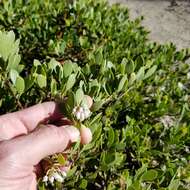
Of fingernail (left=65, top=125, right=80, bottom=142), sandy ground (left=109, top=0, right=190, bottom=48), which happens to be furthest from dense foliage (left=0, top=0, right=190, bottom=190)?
sandy ground (left=109, top=0, right=190, bottom=48)

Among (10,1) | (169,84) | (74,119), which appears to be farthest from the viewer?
(10,1)

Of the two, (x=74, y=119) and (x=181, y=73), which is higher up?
(x=74, y=119)

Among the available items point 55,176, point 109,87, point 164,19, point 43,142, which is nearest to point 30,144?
point 43,142

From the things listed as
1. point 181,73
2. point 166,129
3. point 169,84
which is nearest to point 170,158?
point 166,129

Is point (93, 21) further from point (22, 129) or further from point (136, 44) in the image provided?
point (22, 129)

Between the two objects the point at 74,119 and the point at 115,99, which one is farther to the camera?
the point at 115,99

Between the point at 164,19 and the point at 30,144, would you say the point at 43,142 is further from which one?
the point at 164,19
